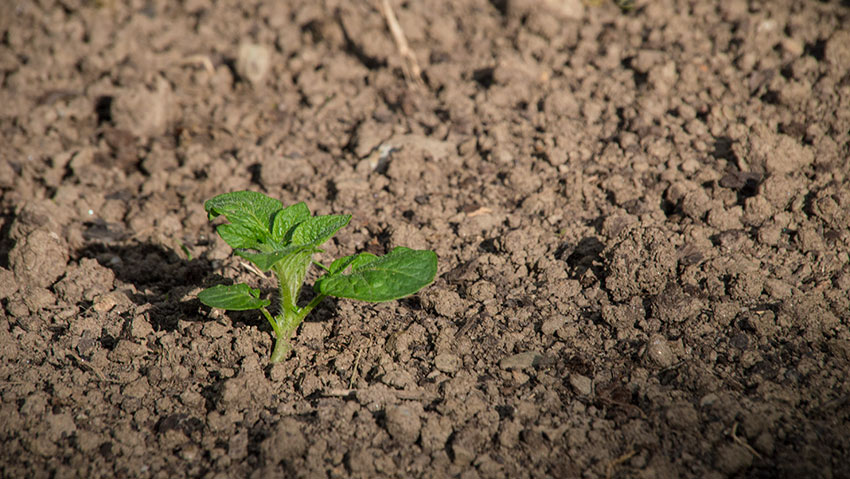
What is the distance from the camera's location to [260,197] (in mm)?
2602

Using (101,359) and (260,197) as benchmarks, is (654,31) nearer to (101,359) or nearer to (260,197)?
(260,197)

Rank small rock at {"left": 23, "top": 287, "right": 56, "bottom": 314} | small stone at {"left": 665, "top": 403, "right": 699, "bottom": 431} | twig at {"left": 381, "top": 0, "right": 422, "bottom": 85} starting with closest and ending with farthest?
small stone at {"left": 665, "top": 403, "right": 699, "bottom": 431}
small rock at {"left": 23, "top": 287, "right": 56, "bottom": 314}
twig at {"left": 381, "top": 0, "right": 422, "bottom": 85}

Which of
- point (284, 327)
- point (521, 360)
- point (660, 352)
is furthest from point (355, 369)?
point (660, 352)

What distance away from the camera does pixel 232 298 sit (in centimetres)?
235

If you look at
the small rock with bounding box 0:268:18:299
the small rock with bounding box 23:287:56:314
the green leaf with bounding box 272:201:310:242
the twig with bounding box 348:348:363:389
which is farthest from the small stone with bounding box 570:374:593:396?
the small rock with bounding box 0:268:18:299

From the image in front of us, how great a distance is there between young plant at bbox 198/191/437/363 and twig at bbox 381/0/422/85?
175 cm

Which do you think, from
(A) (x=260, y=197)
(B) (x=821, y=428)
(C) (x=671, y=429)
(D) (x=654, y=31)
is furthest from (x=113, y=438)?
(D) (x=654, y=31)

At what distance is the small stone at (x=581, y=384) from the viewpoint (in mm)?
→ 2398

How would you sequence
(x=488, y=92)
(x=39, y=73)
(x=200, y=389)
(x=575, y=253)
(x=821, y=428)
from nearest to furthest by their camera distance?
(x=821, y=428)
(x=200, y=389)
(x=575, y=253)
(x=488, y=92)
(x=39, y=73)

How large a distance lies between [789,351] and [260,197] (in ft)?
7.06

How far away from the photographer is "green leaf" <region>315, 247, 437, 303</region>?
2262mm

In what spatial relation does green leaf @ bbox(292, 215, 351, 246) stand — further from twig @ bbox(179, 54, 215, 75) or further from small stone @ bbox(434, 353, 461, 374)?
twig @ bbox(179, 54, 215, 75)

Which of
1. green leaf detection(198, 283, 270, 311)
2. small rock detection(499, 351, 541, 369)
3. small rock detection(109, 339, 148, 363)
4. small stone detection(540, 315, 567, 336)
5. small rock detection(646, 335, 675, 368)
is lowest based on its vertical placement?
small rock detection(109, 339, 148, 363)

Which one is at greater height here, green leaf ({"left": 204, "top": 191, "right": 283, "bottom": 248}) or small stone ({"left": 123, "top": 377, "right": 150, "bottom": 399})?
green leaf ({"left": 204, "top": 191, "right": 283, "bottom": 248})
